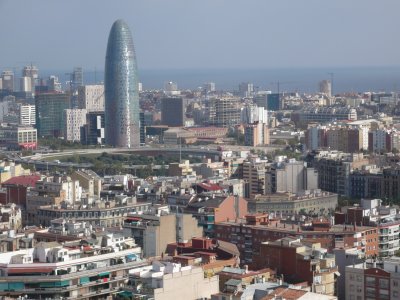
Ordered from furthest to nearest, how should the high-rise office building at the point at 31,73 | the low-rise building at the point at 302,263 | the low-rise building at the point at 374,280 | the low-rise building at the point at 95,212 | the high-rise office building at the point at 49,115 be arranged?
the high-rise office building at the point at 31,73
the high-rise office building at the point at 49,115
the low-rise building at the point at 95,212
the low-rise building at the point at 302,263
the low-rise building at the point at 374,280

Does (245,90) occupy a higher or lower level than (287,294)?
higher

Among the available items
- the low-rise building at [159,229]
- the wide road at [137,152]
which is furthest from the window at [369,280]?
the wide road at [137,152]

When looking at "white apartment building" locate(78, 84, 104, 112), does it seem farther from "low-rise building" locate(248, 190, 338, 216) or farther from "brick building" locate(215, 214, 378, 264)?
"brick building" locate(215, 214, 378, 264)

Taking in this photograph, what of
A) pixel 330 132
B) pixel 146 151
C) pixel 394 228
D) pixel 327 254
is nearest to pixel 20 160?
pixel 146 151

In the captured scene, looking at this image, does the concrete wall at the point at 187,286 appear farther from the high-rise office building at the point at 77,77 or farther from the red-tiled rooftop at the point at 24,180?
the high-rise office building at the point at 77,77

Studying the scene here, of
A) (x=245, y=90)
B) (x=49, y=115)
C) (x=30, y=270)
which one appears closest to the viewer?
(x=30, y=270)

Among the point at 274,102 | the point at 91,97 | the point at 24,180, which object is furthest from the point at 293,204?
the point at 274,102

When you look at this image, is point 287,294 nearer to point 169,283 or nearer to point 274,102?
point 169,283
